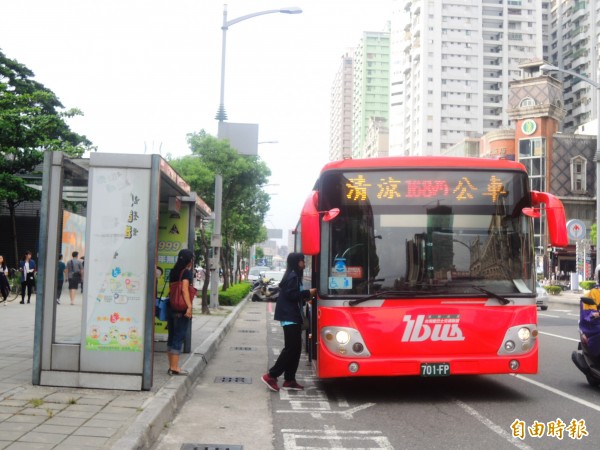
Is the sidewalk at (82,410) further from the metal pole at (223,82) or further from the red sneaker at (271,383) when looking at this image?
the metal pole at (223,82)

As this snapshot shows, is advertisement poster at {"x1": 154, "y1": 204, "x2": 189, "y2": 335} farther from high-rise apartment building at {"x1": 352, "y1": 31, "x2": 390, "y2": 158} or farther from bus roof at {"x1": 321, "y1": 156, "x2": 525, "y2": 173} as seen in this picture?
high-rise apartment building at {"x1": 352, "y1": 31, "x2": 390, "y2": 158}

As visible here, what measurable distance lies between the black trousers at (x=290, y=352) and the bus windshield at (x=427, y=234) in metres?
0.95

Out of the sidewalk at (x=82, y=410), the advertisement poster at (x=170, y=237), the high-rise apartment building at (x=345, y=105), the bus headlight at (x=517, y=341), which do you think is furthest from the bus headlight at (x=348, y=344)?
the high-rise apartment building at (x=345, y=105)

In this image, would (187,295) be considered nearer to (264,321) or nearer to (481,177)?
(481,177)

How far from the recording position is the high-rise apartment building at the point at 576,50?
9694cm

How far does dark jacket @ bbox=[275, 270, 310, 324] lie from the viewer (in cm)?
876

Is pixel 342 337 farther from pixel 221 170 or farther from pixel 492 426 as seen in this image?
pixel 221 170

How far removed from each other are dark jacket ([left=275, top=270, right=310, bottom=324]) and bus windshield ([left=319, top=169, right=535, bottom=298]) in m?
0.70

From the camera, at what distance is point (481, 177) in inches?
329

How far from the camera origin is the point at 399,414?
24.7 feet

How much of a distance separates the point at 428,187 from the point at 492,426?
2.94 metres

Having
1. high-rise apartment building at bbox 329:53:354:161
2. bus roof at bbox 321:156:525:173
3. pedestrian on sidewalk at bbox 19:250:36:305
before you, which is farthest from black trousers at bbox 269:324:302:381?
high-rise apartment building at bbox 329:53:354:161

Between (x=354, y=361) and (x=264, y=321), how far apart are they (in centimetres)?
1435

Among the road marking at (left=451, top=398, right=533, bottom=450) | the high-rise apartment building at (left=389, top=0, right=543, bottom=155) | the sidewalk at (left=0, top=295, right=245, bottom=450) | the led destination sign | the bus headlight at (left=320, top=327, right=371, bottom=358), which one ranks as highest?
the high-rise apartment building at (left=389, top=0, right=543, bottom=155)
